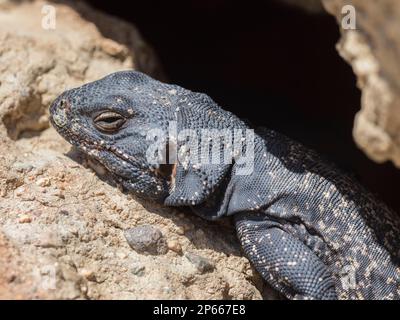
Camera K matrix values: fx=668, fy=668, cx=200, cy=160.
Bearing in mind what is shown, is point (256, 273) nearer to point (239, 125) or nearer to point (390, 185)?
point (239, 125)

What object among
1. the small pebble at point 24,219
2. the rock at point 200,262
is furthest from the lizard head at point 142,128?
the small pebble at point 24,219

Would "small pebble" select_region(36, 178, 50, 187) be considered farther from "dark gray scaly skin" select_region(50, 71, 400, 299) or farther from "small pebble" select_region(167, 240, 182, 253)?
"small pebble" select_region(167, 240, 182, 253)

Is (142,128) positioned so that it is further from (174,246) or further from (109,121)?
(174,246)

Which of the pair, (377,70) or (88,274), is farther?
(88,274)

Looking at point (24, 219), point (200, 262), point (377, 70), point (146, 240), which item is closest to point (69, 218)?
point (24, 219)

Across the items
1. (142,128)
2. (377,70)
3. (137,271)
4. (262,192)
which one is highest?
(377,70)

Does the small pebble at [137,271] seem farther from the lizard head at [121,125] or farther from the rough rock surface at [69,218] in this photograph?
the lizard head at [121,125]

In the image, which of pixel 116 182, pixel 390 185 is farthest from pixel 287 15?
pixel 116 182
